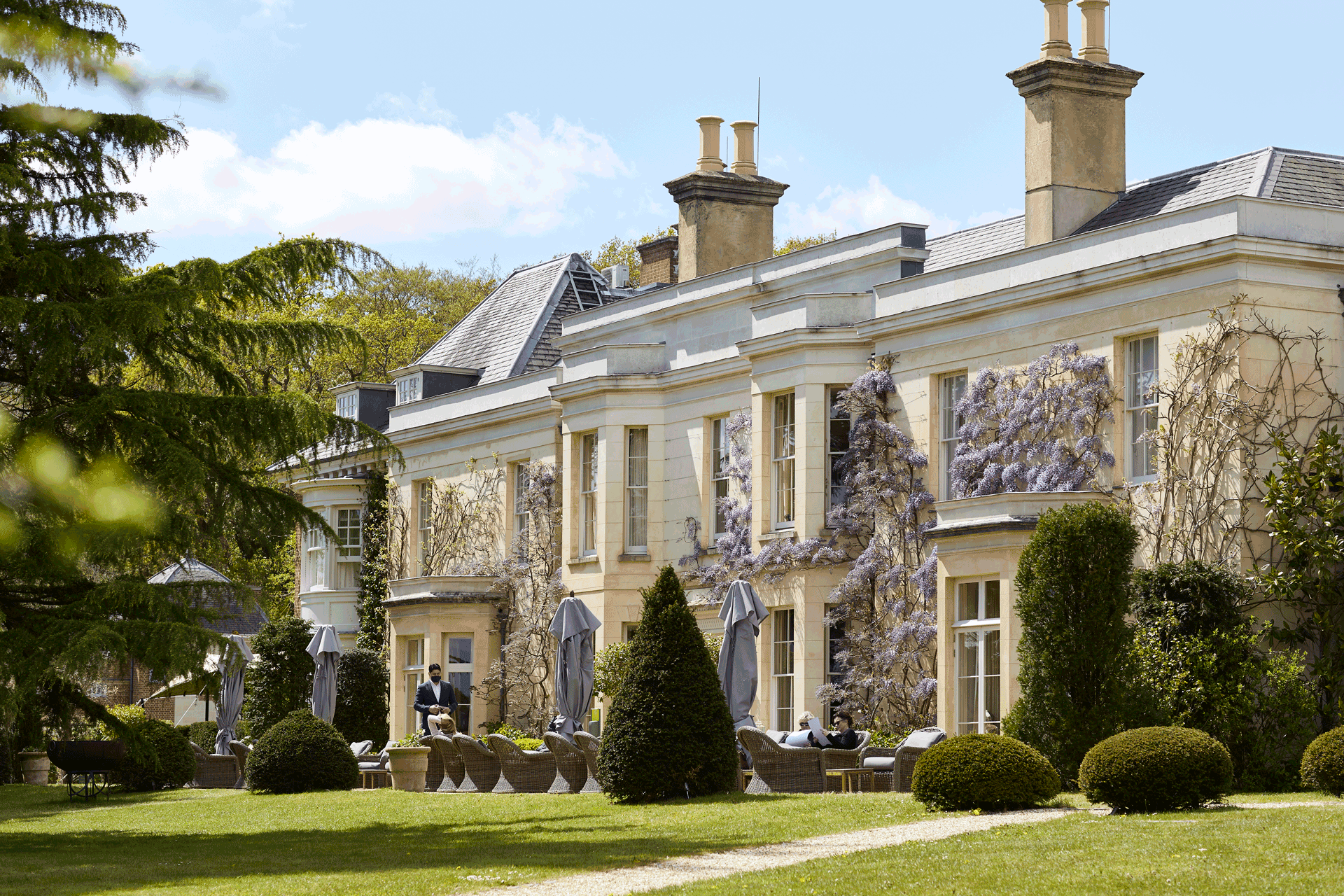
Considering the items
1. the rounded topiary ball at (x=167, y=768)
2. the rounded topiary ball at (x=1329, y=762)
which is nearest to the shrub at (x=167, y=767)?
the rounded topiary ball at (x=167, y=768)

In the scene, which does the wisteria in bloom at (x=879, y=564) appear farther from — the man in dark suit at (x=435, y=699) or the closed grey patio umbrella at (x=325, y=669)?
the closed grey patio umbrella at (x=325, y=669)

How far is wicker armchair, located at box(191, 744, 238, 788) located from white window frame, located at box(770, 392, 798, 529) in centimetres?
947

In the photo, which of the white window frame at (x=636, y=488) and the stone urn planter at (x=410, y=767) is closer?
the stone urn planter at (x=410, y=767)

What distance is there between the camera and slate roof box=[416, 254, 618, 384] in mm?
39125

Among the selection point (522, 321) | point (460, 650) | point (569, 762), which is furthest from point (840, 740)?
point (522, 321)

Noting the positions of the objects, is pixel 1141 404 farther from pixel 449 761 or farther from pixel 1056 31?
pixel 449 761

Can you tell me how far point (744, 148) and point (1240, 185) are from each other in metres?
11.7

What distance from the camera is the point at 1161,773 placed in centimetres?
1537

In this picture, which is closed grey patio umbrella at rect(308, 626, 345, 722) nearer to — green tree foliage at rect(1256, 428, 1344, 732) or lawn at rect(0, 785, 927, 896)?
lawn at rect(0, 785, 927, 896)

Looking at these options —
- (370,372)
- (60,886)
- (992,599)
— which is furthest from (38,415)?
(370,372)

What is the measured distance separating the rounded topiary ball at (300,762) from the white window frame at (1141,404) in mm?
11350

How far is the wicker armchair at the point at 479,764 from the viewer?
79.7ft

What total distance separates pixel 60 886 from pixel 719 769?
7.74 m

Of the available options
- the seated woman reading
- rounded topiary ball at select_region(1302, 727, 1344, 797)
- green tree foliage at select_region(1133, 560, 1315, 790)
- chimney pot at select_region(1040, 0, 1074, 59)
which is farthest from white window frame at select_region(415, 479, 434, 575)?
rounded topiary ball at select_region(1302, 727, 1344, 797)
